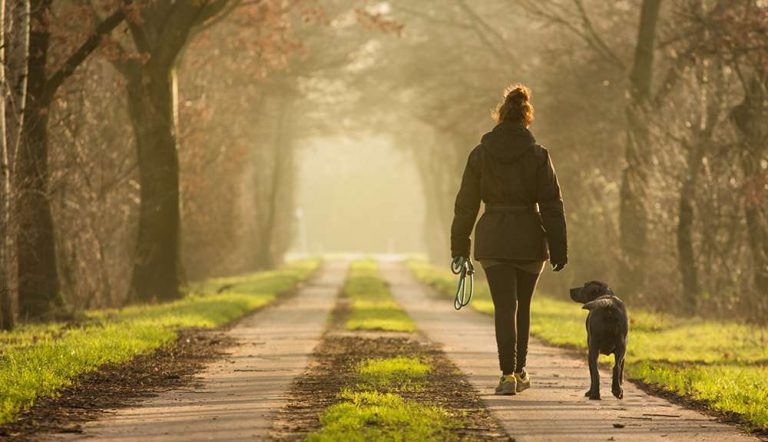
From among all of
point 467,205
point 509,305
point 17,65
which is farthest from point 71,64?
point 509,305

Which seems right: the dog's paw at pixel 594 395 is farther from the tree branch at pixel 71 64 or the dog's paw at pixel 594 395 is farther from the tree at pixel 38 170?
the tree branch at pixel 71 64

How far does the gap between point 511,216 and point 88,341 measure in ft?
19.3

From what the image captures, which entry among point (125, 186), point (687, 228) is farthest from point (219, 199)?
point (687, 228)

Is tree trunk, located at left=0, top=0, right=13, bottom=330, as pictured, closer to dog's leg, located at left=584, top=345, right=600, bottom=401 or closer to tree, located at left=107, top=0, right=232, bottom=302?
tree, located at left=107, top=0, right=232, bottom=302

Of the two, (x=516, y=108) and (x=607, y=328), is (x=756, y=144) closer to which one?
(x=516, y=108)

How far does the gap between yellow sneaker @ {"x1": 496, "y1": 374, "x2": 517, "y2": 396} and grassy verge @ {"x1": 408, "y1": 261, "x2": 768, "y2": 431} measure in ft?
5.30

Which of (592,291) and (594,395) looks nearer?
(594,395)

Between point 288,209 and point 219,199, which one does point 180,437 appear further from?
point 288,209

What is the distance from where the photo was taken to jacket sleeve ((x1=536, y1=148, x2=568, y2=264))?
33.5 ft

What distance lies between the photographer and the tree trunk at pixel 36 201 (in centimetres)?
1798

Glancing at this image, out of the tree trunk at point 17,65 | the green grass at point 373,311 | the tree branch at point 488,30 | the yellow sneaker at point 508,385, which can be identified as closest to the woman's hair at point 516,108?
the yellow sneaker at point 508,385

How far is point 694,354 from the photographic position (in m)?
15.5

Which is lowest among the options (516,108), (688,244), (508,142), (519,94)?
(688,244)

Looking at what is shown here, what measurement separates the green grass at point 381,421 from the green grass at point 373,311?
946 cm
